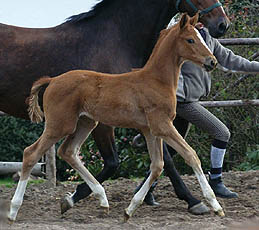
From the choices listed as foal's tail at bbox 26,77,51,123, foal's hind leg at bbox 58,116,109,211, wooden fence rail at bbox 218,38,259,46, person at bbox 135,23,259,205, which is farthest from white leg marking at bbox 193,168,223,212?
wooden fence rail at bbox 218,38,259,46

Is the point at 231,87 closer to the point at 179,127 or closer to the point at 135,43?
the point at 179,127

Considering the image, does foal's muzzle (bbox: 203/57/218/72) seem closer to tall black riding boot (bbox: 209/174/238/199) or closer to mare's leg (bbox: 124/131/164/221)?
mare's leg (bbox: 124/131/164/221)

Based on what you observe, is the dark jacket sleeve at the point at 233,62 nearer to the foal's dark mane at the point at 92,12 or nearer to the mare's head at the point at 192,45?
the foal's dark mane at the point at 92,12

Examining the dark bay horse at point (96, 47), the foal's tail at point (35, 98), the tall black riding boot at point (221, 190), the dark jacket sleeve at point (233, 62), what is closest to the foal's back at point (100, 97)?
the foal's tail at point (35, 98)

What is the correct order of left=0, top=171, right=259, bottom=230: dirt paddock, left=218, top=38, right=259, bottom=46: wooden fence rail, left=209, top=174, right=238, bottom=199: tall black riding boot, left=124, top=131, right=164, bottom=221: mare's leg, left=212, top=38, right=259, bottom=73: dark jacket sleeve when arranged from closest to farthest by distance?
left=0, top=171, right=259, bottom=230: dirt paddock → left=124, top=131, right=164, bottom=221: mare's leg → left=212, top=38, right=259, bottom=73: dark jacket sleeve → left=209, top=174, right=238, bottom=199: tall black riding boot → left=218, top=38, right=259, bottom=46: wooden fence rail

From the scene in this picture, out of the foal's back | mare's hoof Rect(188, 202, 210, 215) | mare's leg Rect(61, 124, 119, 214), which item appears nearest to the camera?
the foal's back

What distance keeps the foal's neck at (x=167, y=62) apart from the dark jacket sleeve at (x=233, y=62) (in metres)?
1.09

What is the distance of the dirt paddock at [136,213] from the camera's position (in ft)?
11.8

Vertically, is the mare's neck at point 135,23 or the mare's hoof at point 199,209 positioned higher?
the mare's neck at point 135,23

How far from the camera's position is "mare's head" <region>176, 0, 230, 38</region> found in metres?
4.37

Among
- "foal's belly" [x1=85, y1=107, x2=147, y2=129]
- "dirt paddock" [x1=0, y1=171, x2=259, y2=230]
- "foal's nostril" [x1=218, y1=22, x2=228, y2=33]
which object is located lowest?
"dirt paddock" [x1=0, y1=171, x2=259, y2=230]

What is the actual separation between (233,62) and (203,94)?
1.27 ft

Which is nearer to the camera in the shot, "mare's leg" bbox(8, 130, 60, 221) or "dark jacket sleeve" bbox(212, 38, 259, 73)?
"mare's leg" bbox(8, 130, 60, 221)

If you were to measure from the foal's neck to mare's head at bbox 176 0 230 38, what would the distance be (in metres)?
0.64
